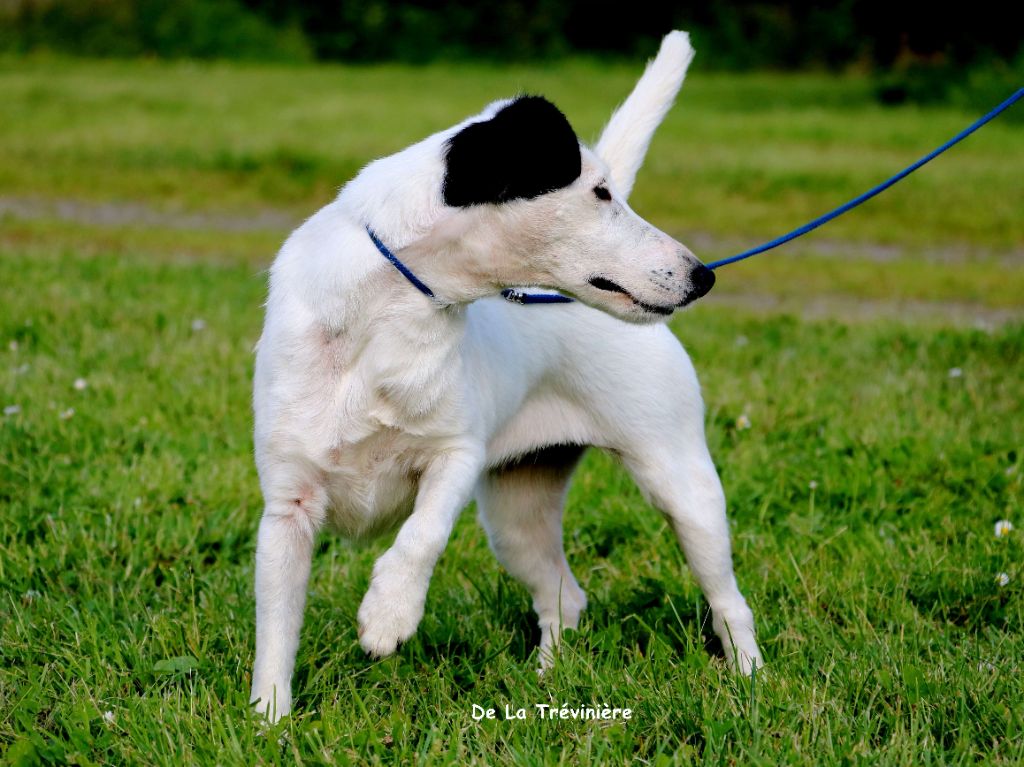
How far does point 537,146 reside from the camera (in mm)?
2586

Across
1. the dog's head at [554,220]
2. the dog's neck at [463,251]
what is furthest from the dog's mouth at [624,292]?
the dog's neck at [463,251]

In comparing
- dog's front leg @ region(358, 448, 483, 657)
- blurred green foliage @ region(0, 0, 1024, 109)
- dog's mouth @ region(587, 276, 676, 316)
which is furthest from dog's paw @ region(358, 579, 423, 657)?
blurred green foliage @ region(0, 0, 1024, 109)

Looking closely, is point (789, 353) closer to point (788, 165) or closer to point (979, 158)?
point (788, 165)

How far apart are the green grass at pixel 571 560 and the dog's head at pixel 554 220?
2.69 ft

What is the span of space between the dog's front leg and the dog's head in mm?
435

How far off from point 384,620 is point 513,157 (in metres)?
0.94

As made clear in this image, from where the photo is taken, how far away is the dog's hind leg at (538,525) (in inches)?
130

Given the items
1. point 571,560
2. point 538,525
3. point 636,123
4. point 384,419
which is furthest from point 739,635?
point 636,123

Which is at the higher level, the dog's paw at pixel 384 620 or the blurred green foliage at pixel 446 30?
the dog's paw at pixel 384 620

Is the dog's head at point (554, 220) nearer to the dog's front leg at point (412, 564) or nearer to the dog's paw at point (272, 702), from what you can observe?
the dog's front leg at point (412, 564)

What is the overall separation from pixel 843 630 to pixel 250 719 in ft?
4.73

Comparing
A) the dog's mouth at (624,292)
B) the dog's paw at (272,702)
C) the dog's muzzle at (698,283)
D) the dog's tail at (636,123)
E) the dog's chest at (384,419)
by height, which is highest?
the dog's tail at (636,123)

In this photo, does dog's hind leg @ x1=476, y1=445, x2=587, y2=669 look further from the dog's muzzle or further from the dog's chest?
the dog's muzzle

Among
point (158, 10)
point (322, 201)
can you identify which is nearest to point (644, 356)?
point (322, 201)
